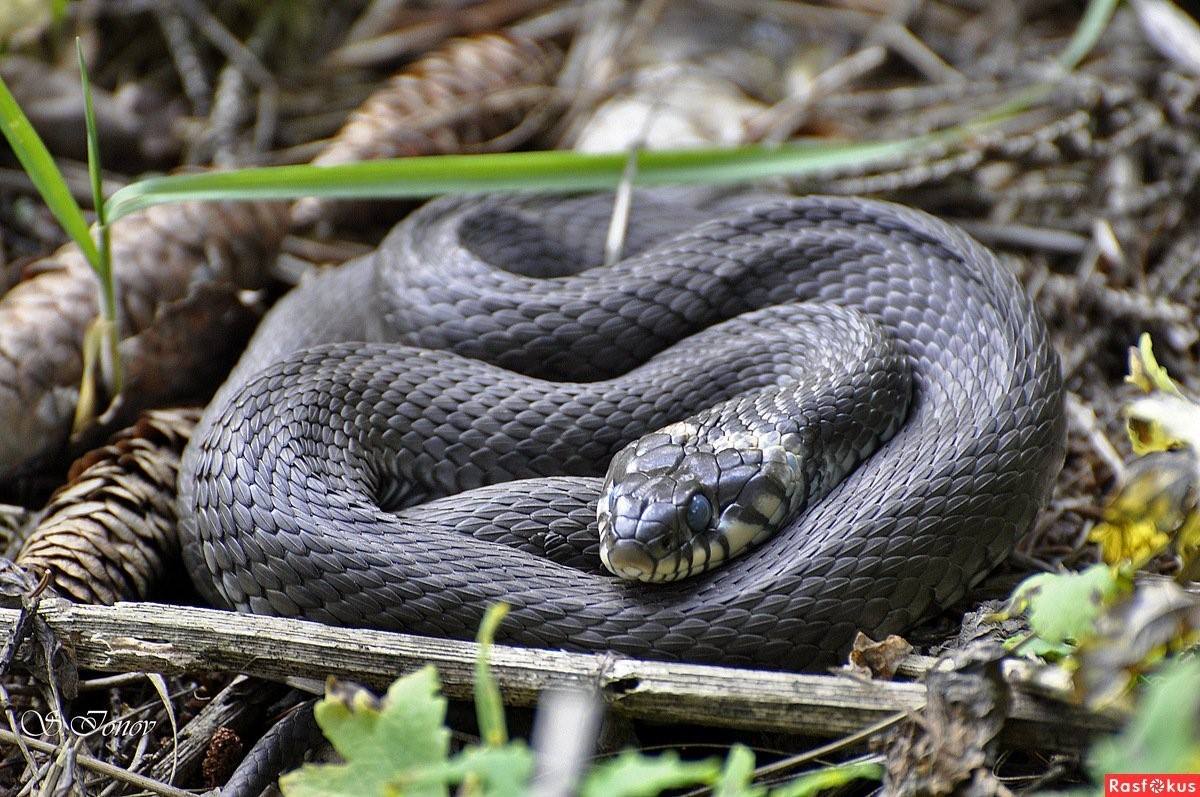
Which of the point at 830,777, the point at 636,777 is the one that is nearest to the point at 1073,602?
the point at 830,777

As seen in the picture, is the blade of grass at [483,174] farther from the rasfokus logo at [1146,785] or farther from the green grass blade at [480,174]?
the rasfokus logo at [1146,785]

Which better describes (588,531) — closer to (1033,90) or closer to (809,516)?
(809,516)

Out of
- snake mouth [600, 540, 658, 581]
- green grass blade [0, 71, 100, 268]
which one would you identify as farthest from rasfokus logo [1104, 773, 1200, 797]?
green grass blade [0, 71, 100, 268]

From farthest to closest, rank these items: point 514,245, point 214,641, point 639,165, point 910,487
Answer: point 514,245, point 639,165, point 910,487, point 214,641

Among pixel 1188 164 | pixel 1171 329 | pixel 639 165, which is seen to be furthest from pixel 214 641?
pixel 1188 164

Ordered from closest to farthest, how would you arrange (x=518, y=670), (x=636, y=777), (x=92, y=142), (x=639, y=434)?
(x=636, y=777) → (x=518, y=670) → (x=92, y=142) → (x=639, y=434)

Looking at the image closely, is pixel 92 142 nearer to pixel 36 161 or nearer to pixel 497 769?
pixel 36 161

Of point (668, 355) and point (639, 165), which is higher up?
point (639, 165)
